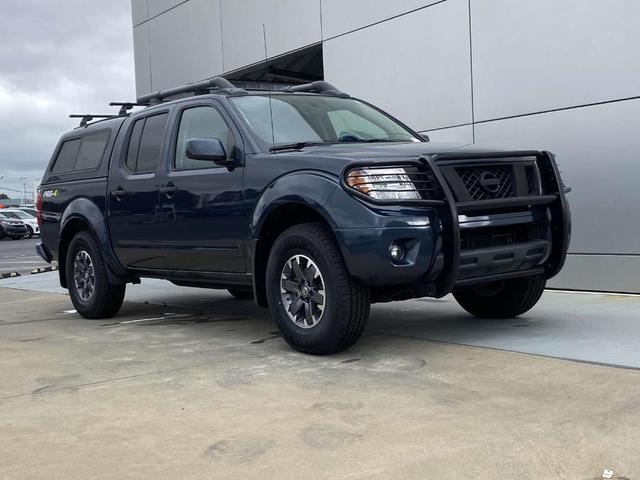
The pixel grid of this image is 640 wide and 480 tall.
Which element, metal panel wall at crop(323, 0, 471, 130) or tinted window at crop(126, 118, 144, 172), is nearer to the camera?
tinted window at crop(126, 118, 144, 172)

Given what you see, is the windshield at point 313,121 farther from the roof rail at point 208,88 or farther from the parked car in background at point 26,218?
the parked car in background at point 26,218

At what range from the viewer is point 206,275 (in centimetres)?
622

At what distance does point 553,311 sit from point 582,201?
1.74 metres

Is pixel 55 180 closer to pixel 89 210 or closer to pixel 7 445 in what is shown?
pixel 89 210

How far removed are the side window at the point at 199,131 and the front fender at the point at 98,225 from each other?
1.24 metres

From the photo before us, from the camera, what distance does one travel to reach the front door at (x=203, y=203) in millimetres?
5785

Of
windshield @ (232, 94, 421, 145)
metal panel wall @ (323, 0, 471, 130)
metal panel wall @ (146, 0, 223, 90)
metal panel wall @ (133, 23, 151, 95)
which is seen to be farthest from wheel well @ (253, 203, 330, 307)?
metal panel wall @ (133, 23, 151, 95)

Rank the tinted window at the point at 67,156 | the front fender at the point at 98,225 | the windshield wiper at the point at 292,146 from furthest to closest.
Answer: the tinted window at the point at 67,156, the front fender at the point at 98,225, the windshield wiper at the point at 292,146

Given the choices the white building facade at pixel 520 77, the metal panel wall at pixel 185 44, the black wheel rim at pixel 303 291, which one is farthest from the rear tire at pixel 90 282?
the metal panel wall at pixel 185 44

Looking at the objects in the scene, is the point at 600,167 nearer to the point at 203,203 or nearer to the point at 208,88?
the point at 208,88

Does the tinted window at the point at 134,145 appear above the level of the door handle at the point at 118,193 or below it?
above

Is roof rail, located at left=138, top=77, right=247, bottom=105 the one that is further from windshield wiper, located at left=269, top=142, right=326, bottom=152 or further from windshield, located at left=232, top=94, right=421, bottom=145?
windshield wiper, located at left=269, top=142, right=326, bottom=152

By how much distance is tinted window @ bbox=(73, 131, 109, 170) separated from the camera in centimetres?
750

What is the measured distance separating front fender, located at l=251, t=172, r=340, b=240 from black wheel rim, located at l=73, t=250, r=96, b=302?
105 inches
